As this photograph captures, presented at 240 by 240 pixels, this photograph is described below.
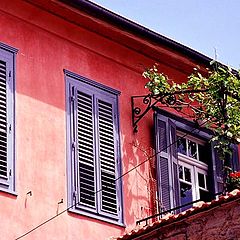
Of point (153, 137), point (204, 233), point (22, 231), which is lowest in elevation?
point (204, 233)

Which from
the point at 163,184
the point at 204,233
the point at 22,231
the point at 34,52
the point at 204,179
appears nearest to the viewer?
the point at 204,233

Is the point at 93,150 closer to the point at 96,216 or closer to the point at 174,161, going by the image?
the point at 96,216

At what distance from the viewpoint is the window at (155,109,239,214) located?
14.9 metres

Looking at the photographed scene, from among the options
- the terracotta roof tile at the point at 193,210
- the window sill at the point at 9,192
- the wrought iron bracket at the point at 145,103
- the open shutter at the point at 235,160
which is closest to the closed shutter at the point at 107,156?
the wrought iron bracket at the point at 145,103

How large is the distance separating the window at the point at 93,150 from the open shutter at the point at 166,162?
72 cm

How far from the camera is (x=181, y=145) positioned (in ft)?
51.7

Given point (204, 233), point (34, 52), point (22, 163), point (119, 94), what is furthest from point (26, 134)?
point (204, 233)

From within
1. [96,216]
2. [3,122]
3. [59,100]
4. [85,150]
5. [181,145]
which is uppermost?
[181,145]

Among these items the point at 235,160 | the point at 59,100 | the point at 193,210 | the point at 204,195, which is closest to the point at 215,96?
the point at 59,100

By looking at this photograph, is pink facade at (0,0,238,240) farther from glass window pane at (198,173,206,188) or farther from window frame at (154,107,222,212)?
glass window pane at (198,173,206,188)

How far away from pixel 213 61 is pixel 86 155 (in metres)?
2.31

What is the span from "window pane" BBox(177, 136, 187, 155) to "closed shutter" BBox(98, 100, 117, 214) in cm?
140

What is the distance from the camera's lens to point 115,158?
14.5 m

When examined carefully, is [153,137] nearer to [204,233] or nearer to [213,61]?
[213,61]
